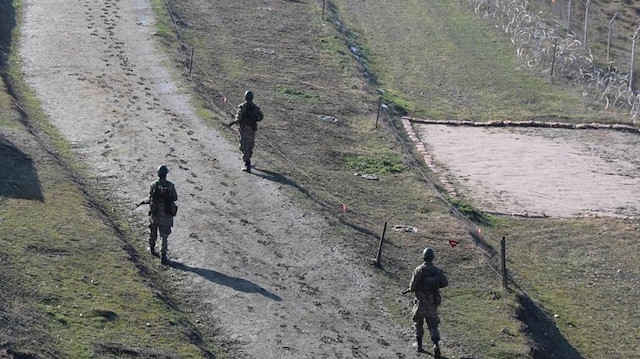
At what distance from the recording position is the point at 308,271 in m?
23.9

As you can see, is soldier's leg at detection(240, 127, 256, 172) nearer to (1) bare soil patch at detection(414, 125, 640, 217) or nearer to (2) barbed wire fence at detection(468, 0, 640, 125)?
(1) bare soil patch at detection(414, 125, 640, 217)

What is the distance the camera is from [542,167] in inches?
1458

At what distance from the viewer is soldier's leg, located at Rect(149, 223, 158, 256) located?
910 inches

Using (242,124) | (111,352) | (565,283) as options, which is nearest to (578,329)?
(565,283)

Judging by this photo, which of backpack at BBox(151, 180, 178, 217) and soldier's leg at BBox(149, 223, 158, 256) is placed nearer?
backpack at BBox(151, 180, 178, 217)

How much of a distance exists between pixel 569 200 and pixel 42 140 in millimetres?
14554

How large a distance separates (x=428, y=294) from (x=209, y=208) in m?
8.22

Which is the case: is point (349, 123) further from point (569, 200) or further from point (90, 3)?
point (90, 3)

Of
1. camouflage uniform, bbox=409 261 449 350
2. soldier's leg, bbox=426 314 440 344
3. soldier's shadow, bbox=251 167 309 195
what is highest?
camouflage uniform, bbox=409 261 449 350

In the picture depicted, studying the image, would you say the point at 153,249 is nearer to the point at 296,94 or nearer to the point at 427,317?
the point at 427,317

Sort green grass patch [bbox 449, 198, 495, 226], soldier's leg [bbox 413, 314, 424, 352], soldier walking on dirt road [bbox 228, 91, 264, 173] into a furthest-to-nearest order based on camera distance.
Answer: green grass patch [bbox 449, 198, 495, 226] < soldier walking on dirt road [bbox 228, 91, 264, 173] < soldier's leg [bbox 413, 314, 424, 352]

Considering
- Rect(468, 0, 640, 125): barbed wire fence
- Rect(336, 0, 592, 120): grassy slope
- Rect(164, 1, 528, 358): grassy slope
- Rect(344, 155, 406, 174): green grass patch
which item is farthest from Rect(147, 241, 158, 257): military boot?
Rect(468, 0, 640, 125): barbed wire fence

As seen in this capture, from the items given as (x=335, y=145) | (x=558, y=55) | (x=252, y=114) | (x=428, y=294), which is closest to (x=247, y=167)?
(x=252, y=114)

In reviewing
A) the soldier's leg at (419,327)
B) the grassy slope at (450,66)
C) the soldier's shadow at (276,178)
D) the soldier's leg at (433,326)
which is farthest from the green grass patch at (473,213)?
the soldier's leg at (433,326)
